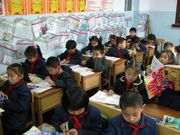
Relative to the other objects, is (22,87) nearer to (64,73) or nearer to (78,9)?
(64,73)

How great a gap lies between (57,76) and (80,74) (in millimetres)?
428

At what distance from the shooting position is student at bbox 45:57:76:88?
2.89 m

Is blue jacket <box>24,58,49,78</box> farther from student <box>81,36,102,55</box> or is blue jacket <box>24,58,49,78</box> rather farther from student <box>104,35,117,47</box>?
student <box>104,35,117,47</box>

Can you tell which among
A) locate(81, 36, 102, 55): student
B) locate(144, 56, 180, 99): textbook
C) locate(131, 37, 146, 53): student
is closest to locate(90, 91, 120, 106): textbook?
locate(144, 56, 180, 99): textbook

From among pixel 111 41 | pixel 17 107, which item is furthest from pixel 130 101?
pixel 111 41

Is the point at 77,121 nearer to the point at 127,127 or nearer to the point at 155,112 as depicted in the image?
the point at 127,127

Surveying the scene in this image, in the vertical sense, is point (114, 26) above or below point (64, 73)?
above

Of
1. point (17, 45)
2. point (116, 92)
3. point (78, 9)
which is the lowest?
point (116, 92)

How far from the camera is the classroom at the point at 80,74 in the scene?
1.76 m

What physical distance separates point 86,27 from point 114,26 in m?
1.23

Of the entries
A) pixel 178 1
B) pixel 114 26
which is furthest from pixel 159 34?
pixel 114 26

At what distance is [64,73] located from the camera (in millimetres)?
3002

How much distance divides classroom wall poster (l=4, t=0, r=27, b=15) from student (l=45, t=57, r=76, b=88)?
43.9 inches

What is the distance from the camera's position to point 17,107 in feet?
7.76
